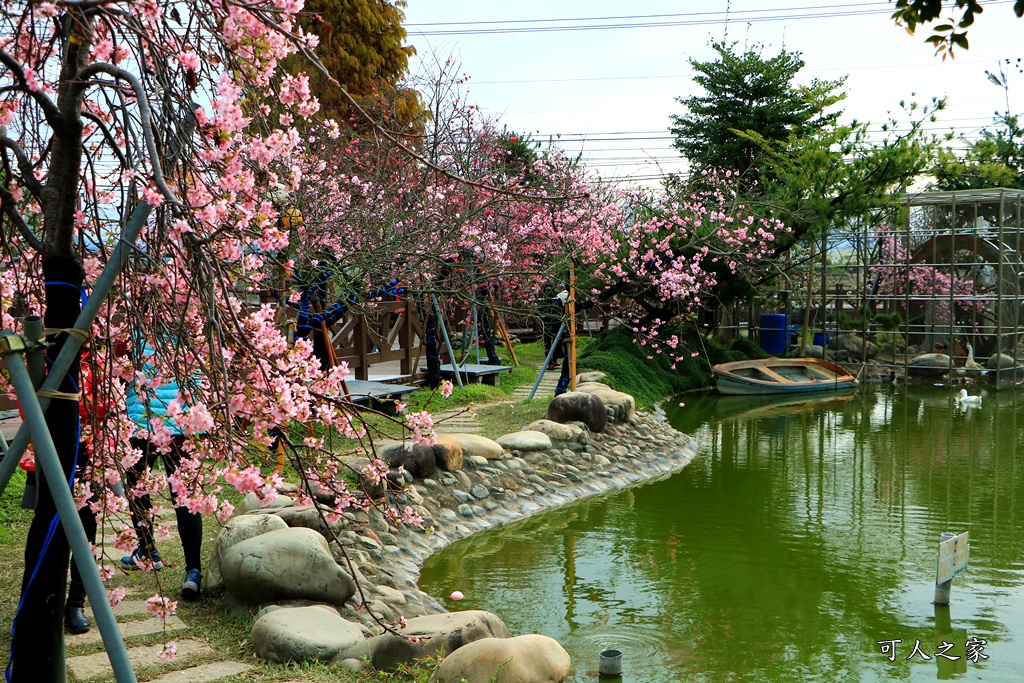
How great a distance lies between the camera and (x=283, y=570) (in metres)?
5.08

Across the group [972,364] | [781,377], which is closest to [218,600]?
[781,377]

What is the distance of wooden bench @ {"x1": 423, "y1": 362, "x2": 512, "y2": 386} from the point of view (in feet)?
45.9

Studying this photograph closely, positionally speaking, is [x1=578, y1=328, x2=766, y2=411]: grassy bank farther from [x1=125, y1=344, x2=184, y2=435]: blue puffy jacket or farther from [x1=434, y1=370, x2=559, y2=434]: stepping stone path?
[x1=125, y1=344, x2=184, y2=435]: blue puffy jacket

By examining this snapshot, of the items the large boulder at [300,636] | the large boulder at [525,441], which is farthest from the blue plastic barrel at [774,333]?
the large boulder at [300,636]

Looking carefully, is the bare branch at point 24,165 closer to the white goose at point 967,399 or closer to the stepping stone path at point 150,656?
the stepping stone path at point 150,656

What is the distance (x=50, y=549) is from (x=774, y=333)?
20.7m

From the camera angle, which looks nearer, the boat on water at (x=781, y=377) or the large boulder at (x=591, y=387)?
the large boulder at (x=591, y=387)

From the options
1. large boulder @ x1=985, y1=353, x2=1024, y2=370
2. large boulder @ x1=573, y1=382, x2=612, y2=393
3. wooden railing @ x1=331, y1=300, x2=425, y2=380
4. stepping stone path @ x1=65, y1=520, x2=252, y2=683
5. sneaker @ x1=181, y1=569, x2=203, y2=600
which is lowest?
stepping stone path @ x1=65, y1=520, x2=252, y2=683

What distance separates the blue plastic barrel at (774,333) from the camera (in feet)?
72.4

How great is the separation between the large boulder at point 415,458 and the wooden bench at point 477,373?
17.5ft

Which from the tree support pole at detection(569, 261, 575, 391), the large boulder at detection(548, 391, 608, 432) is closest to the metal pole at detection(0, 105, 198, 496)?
the large boulder at detection(548, 391, 608, 432)

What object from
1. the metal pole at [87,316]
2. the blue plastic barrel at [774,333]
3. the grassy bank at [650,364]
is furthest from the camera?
the blue plastic barrel at [774,333]

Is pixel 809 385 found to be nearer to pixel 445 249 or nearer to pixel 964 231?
pixel 964 231

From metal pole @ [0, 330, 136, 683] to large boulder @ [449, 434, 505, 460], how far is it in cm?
657
